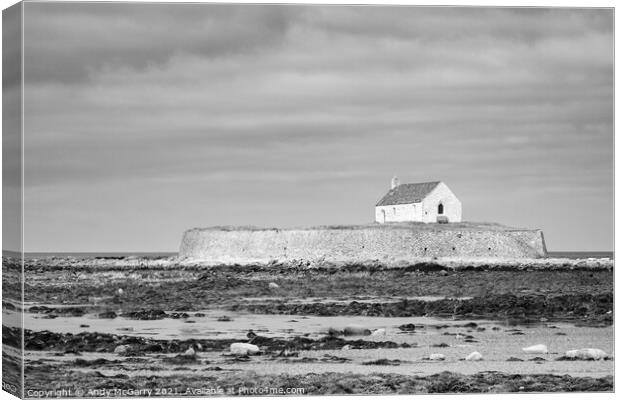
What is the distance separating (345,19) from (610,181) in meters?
3.97

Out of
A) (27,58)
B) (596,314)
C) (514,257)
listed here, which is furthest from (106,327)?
(514,257)

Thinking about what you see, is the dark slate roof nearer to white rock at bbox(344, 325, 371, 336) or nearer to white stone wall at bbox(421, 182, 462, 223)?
white stone wall at bbox(421, 182, 462, 223)

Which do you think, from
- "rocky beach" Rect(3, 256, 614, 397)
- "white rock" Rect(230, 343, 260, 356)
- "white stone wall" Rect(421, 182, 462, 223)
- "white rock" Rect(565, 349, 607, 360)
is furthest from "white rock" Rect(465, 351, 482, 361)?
"white stone wall" Rect(421, 182, 462, 223)

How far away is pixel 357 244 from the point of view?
24.7 m

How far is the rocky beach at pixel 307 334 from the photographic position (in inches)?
574

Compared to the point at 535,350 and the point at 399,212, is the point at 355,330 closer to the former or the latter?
the point at 535,350

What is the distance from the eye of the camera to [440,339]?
1561cm

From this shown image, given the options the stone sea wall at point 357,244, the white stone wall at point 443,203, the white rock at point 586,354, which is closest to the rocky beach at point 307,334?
the white rock at point 586,354

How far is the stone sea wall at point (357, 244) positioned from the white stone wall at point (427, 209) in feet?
1.28

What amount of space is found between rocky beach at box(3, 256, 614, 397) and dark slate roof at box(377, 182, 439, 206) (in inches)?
70.3

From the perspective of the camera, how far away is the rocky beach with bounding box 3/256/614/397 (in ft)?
47.8

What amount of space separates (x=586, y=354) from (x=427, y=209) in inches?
339

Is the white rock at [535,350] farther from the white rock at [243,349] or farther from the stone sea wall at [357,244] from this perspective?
the white rock at [243,349]

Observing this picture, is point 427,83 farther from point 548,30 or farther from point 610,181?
point 610,181
